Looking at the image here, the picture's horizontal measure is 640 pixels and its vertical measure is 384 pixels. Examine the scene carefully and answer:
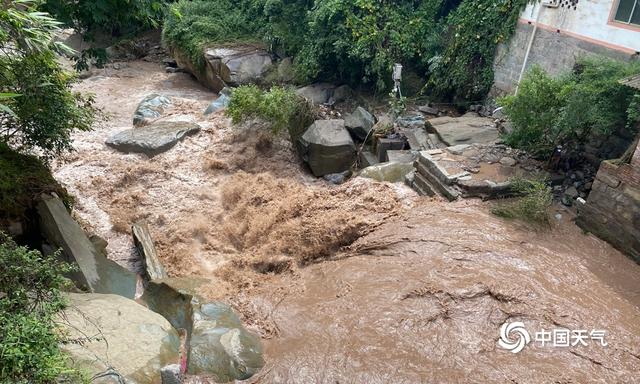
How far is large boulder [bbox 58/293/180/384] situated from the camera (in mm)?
3959

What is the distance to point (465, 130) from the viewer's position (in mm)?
9562

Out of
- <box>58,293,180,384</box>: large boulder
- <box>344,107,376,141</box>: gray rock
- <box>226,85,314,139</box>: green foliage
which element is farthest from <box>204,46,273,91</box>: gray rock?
<box>58,293,180,384</box>: large boulder

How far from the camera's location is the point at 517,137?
8031mm

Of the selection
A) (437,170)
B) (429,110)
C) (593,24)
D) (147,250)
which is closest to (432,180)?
(437,170)

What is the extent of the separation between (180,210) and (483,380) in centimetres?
594

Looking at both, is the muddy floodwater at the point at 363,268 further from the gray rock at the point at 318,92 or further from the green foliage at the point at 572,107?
the gray rock at the point at 318,92

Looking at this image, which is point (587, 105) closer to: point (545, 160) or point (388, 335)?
point (545, 160)

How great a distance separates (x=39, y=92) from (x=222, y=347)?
364 centimetres

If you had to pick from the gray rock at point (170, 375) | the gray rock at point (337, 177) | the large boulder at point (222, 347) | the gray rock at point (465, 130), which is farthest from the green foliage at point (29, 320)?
the gray rock at point (465, 130)

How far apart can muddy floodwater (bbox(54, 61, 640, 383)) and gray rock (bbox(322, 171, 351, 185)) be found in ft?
0.74

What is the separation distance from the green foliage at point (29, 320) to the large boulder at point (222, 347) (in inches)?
72.5

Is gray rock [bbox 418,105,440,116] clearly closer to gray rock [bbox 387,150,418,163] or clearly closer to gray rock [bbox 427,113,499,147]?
gray rock [bbox 427,113,499,147]

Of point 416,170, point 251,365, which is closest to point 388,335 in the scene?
point 251,365

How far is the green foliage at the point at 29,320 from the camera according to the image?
2658 millimetres
